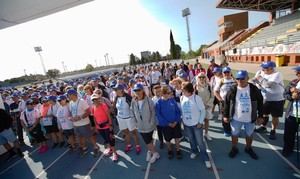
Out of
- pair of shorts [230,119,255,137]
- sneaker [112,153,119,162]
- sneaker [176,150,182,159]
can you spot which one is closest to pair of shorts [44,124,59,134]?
sneaker [112,153,119,162]

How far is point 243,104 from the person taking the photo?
395 cm

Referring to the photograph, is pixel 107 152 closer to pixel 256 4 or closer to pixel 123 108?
pixel 123 108

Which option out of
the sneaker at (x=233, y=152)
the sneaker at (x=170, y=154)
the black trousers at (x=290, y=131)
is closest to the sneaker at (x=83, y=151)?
the sneaker at (x=170, y=154)

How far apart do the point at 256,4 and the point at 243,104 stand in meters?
35.6

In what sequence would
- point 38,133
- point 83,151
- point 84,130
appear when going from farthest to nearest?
point 38,133, point 83,151, point 84,130

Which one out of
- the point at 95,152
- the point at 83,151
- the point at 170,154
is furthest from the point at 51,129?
the point at 170,154

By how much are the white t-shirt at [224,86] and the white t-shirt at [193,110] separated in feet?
4.29

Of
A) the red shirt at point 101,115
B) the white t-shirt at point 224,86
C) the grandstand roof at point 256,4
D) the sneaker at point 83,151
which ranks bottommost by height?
the sneaker at point 83,151

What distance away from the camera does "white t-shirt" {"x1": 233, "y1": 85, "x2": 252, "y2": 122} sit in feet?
12.8

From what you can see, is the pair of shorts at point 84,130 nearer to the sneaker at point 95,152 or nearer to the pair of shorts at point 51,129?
the sneaker at point 95,152

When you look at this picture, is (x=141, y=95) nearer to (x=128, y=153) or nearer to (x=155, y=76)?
(x=128, y=153)

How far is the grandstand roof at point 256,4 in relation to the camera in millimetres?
30542

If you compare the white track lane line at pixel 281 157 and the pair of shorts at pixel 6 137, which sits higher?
the pair of shorts at pixel 6 137

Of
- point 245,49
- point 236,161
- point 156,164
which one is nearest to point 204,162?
point 236,161
